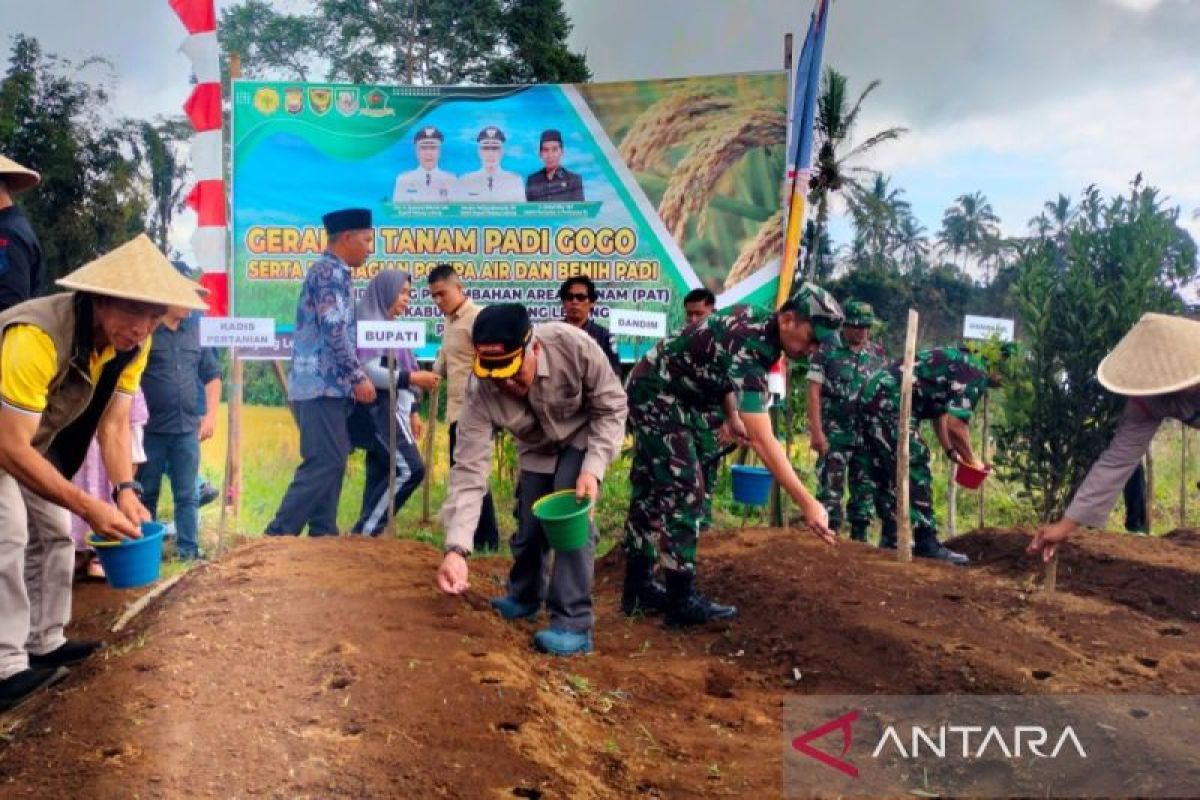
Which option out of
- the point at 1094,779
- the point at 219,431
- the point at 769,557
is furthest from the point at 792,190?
the point at 1094,779

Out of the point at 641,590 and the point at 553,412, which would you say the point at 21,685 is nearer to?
the point at 553,412

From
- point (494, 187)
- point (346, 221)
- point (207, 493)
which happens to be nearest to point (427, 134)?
point (494, 187)

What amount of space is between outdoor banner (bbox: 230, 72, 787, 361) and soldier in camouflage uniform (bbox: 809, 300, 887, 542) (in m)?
0.64

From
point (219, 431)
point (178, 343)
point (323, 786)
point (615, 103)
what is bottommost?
point (323, 786)

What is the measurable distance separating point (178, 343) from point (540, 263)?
2.19 metres

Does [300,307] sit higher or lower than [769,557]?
higher

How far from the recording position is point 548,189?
639cm

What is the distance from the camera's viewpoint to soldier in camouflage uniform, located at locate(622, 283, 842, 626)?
12.0 ft

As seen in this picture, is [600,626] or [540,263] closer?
[600,626]

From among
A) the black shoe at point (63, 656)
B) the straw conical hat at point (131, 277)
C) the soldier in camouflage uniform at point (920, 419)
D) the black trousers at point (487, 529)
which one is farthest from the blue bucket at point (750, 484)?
the straw conical hat at point (131, 277)

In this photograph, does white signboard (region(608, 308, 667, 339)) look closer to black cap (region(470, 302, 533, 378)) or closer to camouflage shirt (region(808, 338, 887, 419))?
camouflage shirt (region(808, 338, 887, 419))

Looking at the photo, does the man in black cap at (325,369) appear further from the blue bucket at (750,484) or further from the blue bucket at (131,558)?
the blue bucket at (750,484)

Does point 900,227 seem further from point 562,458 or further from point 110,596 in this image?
point 110,596

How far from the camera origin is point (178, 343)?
516 cm
